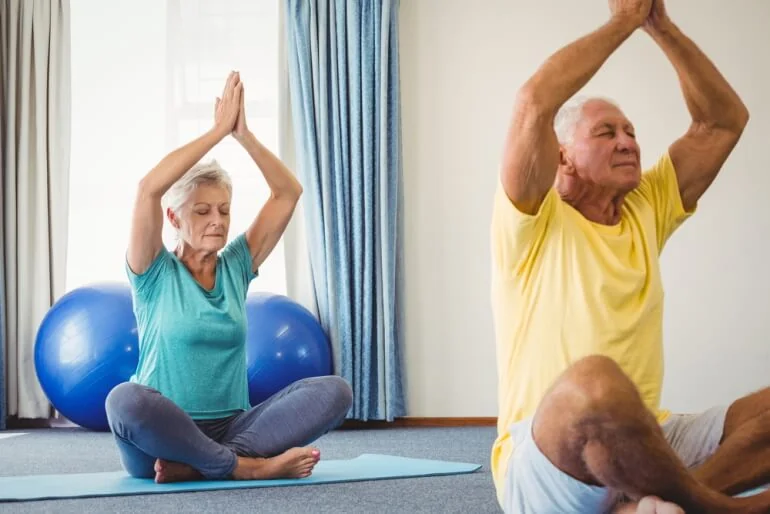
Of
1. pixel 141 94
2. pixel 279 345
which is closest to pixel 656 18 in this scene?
pixel 279 345

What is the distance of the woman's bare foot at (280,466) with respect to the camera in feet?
9.22

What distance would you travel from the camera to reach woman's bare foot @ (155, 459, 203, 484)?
277 centimetres

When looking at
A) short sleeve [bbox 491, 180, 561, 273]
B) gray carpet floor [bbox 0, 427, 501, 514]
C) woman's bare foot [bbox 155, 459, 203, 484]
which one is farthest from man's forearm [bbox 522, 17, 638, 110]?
woman's bare foot [bbox 155, 459, 203, 484]

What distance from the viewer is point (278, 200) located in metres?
3.10

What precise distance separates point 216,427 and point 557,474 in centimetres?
155

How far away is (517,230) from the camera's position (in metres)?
1.72

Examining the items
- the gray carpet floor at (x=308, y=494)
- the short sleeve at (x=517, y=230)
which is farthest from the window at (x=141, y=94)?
the short sleeve at (x=517, y=230)

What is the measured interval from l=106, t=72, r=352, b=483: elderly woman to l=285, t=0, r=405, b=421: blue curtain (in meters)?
1.93

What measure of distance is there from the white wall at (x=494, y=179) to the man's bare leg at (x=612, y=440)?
3.52m

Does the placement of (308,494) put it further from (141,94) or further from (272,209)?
(141,94)

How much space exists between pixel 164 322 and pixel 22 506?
0.61 m

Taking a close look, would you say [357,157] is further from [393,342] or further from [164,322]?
[164,322]

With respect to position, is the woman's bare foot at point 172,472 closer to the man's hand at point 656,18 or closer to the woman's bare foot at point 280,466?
the woman's bare foot at point 280,466

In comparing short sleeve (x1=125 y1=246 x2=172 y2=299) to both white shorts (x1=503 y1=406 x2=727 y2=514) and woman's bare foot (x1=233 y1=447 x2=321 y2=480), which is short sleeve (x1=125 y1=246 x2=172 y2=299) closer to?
woman's bare foot (x1=233 y1=447 x2=321 y2=480)
